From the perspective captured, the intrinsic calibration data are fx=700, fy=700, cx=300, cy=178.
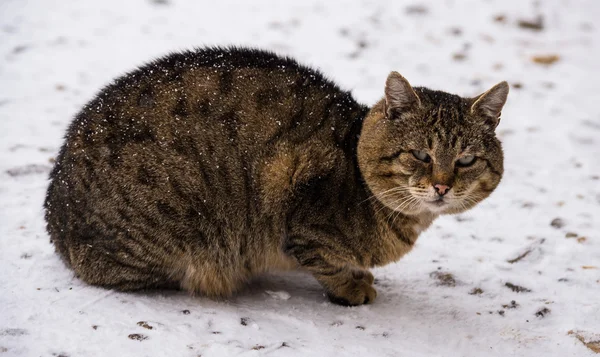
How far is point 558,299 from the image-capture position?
13.7ft

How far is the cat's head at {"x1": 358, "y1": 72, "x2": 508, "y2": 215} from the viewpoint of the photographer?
3797mm

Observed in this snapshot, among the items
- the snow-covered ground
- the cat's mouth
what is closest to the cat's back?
the snow-covered ground

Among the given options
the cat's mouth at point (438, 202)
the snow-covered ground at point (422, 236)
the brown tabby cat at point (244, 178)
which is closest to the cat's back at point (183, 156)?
the brown tabby cat at point (244, 178)

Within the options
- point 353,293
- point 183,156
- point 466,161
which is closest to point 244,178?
point 183,156

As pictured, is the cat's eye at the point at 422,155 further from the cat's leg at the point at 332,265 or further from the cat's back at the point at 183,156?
the cat's leg at the point at 332,265

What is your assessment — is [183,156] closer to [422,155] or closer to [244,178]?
[244,178]

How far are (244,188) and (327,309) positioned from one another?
0.87m

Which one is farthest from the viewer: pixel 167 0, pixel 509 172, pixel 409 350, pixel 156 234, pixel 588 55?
pixel 167 0

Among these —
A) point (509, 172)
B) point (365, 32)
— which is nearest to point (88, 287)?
point (509, 172)

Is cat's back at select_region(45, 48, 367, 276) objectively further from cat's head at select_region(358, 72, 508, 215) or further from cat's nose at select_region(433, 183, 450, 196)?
cat's nose at select_region(433, 183, 450, 196)

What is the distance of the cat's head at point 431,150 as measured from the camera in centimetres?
380

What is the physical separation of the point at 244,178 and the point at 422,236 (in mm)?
1651

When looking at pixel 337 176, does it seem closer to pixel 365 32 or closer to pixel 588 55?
pixel 365 32

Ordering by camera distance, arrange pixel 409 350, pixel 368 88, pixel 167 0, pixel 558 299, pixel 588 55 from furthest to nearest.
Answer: pixel 167 0, pixel 588 55, pixel 368 88, pixel 558 299, pixel 409 350
